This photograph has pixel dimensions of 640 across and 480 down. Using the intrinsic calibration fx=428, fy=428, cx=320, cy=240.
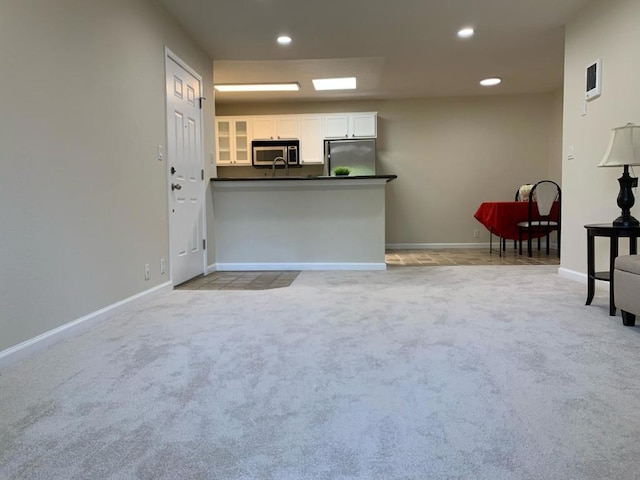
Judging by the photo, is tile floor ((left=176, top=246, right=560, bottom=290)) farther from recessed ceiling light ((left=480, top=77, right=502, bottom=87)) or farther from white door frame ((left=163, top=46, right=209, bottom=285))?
recessed ceiling light ((left=480, top=77, right=502, bottom=87))

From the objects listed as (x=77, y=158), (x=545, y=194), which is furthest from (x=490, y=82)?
(x=77, y=158)

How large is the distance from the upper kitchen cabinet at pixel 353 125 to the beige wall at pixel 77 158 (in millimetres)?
3912

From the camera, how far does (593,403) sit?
4.82 feet

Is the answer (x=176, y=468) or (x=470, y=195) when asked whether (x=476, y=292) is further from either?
(x=470, y=195)

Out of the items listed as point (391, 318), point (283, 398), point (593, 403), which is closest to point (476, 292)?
point (391, 318)

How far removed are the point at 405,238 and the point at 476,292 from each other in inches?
160

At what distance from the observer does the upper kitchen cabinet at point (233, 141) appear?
24.0ft

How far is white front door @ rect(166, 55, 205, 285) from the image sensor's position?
12.5 feet

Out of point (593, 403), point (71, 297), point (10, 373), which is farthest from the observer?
point (71, 297)

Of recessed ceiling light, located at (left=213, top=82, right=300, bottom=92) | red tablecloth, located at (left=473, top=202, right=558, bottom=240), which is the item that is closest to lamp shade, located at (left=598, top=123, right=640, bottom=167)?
red tablecloth, located at (left=473, top=202, right=558, bottom=240)

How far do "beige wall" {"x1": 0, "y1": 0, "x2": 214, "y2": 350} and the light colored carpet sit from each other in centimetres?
31

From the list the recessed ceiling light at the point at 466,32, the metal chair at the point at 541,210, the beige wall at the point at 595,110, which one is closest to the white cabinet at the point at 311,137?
the recessed ceiling light at the point at 466,32

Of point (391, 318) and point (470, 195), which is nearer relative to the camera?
point (391, 318)

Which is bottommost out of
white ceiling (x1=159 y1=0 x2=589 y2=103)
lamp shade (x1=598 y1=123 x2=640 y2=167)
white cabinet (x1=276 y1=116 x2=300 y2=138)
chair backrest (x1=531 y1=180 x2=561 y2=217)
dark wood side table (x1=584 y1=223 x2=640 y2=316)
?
dark wood side table (x1=584 y1=223 x2=640 y2=316)
